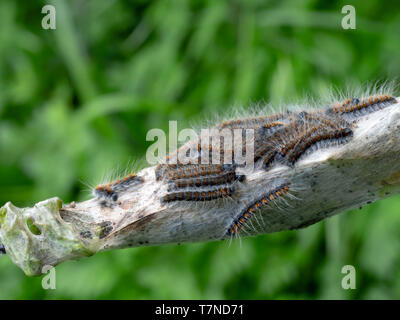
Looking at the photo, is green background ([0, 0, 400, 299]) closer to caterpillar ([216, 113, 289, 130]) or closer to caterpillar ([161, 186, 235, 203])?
caterpillar ([216, 113, 289, 130])

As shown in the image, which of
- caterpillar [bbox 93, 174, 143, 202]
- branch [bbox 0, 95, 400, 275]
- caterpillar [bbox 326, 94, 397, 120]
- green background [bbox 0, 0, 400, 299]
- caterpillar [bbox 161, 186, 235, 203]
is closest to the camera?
branch [bbox 0, 95, 400, 275]

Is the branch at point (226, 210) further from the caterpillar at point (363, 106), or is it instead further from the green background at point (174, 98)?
the green background at point (174, 98)

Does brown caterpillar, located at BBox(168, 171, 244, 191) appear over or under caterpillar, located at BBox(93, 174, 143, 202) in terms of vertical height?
under

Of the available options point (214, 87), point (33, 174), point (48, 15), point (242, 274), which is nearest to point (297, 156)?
point (242, 274)

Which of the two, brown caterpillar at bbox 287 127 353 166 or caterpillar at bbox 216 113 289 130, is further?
caterpillar at bbox 216 113 289 130

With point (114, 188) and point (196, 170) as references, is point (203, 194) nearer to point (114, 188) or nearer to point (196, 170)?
point (196, 170)

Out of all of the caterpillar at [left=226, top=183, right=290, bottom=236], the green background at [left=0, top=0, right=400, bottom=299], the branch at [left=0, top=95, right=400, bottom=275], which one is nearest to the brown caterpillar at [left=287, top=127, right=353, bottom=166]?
the branch at [left=0, top=95, right=400, bottom=275]

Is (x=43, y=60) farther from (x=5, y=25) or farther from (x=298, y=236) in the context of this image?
(x=298, y=236)
